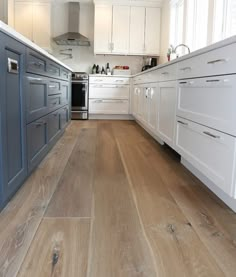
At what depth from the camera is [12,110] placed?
1.59 m

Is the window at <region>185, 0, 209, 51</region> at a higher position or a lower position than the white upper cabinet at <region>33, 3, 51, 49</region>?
lower

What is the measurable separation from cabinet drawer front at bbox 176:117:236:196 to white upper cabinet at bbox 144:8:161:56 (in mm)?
4085

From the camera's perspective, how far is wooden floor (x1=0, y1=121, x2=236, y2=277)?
108cm

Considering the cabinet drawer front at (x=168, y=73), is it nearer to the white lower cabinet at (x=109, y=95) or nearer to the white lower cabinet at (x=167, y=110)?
the white lower cabinet at (x=167, y=110)

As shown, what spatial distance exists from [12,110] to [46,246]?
0.76 m

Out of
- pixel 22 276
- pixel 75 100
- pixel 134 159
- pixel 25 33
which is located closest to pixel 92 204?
pixel 22 276

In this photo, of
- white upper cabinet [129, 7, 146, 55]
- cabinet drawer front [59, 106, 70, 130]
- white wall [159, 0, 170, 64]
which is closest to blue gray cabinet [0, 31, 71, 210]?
cabinet drawer front [59, 106, 70, 130]

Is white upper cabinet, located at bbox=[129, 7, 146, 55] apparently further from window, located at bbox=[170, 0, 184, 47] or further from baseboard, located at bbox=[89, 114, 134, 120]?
baseboard, located at bbox=[89, 114, 134, 120]

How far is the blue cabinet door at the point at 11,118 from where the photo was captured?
1436mm

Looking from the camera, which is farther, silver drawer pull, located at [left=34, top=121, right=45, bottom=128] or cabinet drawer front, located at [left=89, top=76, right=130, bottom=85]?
cabinet drawer front, located at [left=89, top=76, right=130, bottom=85]

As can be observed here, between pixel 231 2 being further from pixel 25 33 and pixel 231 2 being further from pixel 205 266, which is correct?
pixel 25 33

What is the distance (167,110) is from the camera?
9.37 ft

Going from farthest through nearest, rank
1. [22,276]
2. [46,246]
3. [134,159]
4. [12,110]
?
[134,159] < [12,110] < [46,246] < [22,276]

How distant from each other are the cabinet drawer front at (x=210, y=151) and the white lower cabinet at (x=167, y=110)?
30 cm
